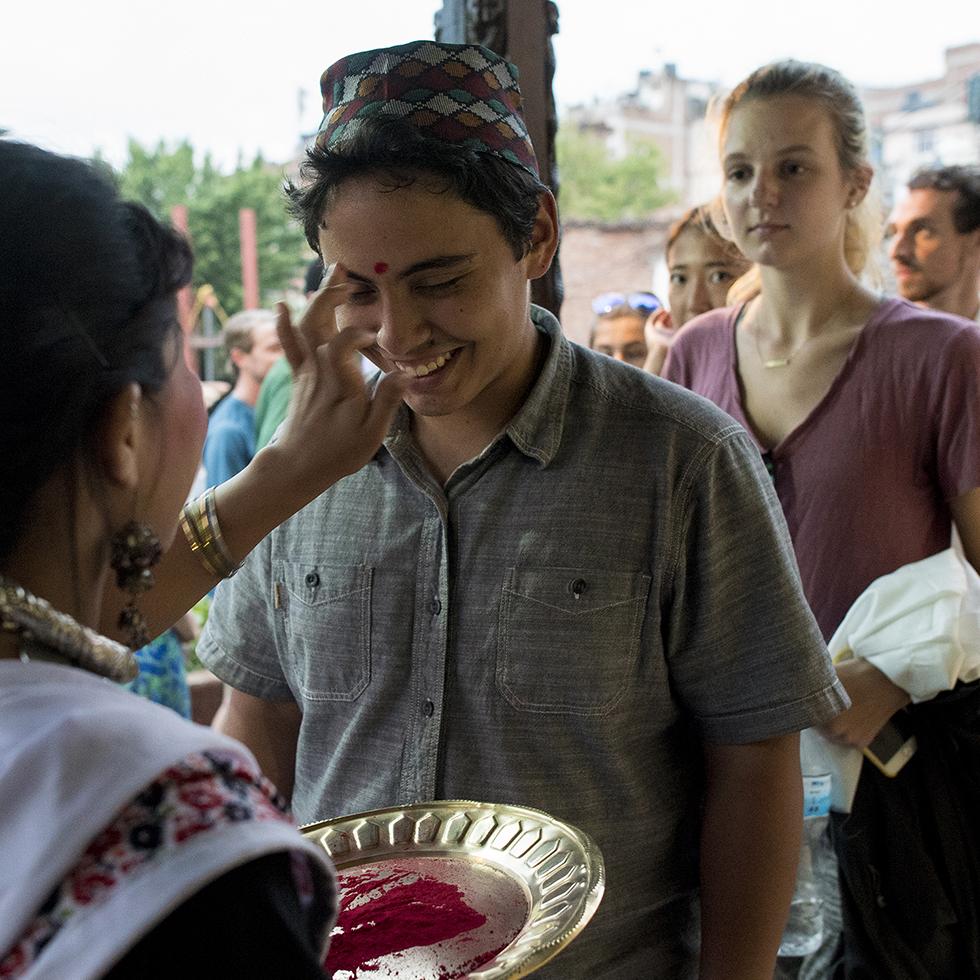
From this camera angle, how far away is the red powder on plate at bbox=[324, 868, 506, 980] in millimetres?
1146

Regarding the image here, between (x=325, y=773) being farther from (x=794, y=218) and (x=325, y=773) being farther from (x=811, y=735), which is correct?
(x=794, y=218)

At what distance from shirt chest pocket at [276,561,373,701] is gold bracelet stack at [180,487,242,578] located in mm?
217

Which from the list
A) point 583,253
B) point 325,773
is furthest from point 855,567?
point 583,253

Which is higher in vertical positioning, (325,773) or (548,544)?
(548,544)

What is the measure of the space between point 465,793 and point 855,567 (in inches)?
41.1

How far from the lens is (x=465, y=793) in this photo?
1.49m

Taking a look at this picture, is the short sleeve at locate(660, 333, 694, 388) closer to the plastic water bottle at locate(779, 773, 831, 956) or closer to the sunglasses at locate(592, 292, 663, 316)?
the plastic water bottle at locate(779, 773, 831, 956)

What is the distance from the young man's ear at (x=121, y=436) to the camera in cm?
85

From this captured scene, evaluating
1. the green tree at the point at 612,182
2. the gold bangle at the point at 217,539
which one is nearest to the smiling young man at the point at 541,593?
the gold bangle at the point at 217,539

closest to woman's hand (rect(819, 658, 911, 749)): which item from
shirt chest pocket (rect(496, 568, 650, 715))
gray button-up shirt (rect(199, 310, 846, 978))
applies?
gray button-up shirt (rect(199, 310, 846, 978))

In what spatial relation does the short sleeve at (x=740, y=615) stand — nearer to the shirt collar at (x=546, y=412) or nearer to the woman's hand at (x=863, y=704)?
the shirt collar at (x=546, y=412)

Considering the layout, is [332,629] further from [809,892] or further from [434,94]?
[809,892]

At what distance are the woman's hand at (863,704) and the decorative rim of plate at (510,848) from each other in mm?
970

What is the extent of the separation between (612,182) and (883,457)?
4127cm
